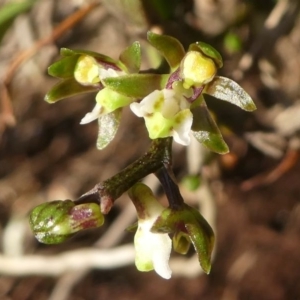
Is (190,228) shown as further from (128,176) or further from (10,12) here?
(10,12)

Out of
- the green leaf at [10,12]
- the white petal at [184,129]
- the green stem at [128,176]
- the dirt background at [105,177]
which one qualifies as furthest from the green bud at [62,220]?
the dirt background at [105,177]

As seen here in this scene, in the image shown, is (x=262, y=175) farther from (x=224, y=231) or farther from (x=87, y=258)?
(x=87, y=258)

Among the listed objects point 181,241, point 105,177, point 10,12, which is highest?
point 10,12

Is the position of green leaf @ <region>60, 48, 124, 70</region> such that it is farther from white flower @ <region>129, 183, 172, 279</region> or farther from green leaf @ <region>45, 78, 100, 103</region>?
white flower @ <region>129, 183, 172, 279</region>

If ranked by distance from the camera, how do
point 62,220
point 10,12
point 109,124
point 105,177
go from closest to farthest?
1. point 62,220
2. point 109,124
3. point 10,12
4. point 105,177

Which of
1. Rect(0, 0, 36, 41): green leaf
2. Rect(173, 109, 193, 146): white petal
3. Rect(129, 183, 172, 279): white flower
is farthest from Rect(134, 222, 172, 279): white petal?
Rect(0, 0, 36, 41): green leaf

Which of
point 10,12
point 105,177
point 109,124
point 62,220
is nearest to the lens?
point 62,220

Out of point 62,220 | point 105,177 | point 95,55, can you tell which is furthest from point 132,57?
point 105,177

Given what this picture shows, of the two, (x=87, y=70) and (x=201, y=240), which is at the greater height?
(x=87, y=70)
